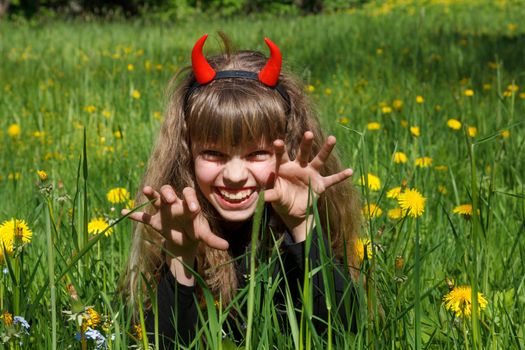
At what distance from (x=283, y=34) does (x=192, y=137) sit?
5.64 meters

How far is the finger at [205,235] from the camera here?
1.25 m

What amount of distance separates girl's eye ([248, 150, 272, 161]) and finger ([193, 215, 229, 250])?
10.3 inches

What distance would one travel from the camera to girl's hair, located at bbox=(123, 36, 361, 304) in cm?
161

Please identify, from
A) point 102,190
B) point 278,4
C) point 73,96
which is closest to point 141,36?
point 73,96

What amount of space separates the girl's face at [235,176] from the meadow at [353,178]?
0.68 ft

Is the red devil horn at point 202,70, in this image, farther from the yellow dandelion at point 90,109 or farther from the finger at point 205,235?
the yellow dandelion at point 90,109

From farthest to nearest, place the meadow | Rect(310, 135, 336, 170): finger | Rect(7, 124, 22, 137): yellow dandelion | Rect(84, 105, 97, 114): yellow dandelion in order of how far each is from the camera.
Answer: Rect(84, 105, 97, 114): yellow dandelion < Rect(7, 124, 22, 137): yellow dandelion < Rect(310, 135, 336, 170): finger < the meadow

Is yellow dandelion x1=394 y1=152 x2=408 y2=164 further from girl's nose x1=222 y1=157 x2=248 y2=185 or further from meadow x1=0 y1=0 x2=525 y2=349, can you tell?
girl's nose x1=222 y1=157 x2=248 y2=185

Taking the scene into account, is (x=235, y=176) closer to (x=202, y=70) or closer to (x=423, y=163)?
(x=202, y=70)

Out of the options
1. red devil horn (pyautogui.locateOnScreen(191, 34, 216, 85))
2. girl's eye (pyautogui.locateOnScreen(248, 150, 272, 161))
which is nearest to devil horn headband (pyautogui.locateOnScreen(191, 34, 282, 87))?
red devil horn (pyautogui.locateOnScreen(191, 34, 216, 85))

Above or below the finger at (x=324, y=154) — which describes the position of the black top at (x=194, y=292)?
below

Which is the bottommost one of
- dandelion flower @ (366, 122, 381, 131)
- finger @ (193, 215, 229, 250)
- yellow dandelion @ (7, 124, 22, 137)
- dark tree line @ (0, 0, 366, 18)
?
dark tree line @ (0, 0, 366, 18)

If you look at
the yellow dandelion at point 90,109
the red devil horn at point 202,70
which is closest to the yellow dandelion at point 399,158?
the red devil horn at point 202,70

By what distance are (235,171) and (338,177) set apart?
0.96ft
